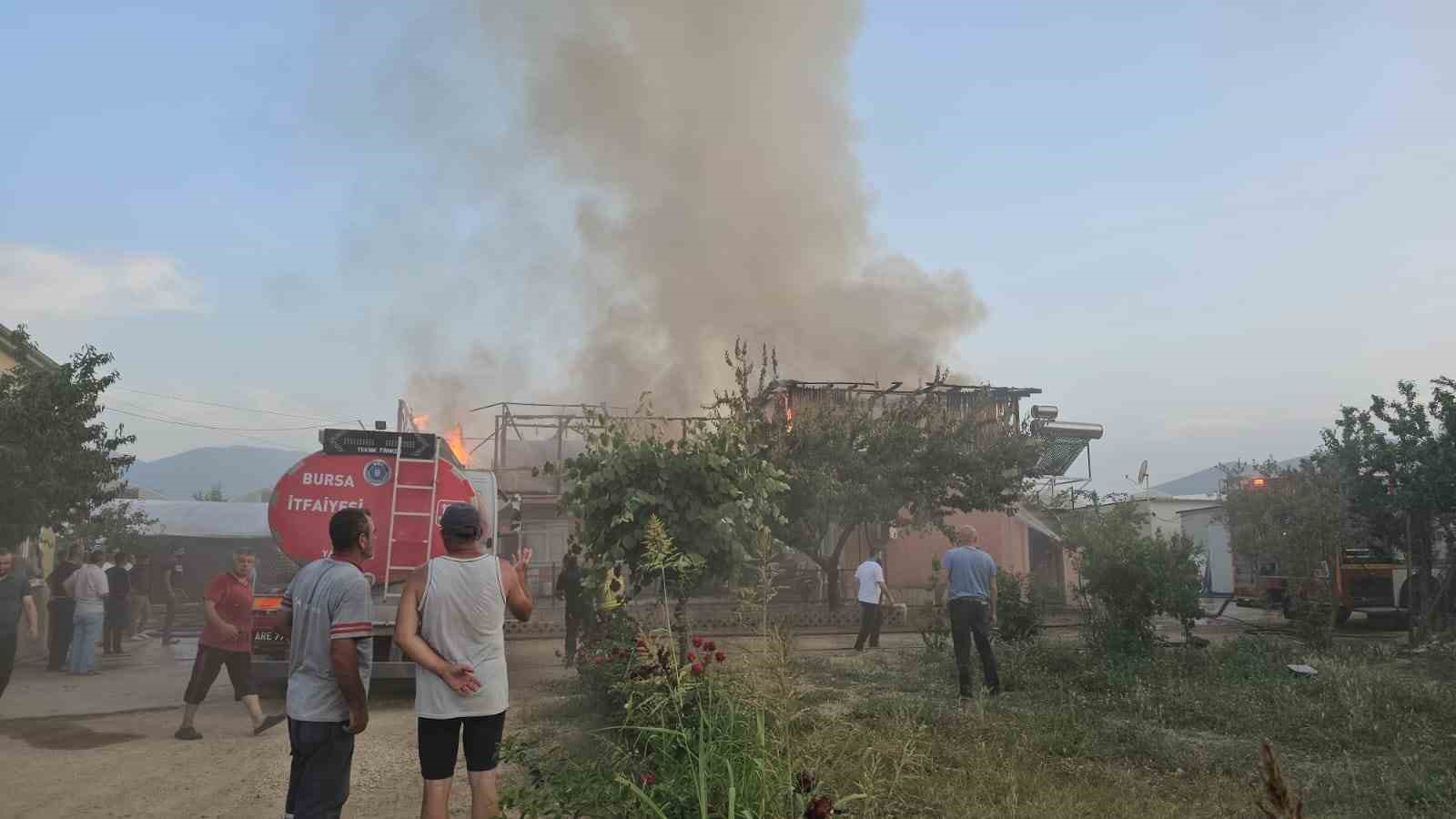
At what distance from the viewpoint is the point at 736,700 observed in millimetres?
Result: 3959

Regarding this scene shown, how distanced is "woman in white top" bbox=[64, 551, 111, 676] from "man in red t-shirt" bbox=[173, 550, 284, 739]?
18.4 ft

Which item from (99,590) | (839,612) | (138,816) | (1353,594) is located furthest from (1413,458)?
(99,590)

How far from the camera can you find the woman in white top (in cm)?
1245

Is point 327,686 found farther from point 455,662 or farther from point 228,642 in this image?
point 228,642

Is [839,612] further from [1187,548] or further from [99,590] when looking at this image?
[99,590]

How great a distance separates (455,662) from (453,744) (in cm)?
37

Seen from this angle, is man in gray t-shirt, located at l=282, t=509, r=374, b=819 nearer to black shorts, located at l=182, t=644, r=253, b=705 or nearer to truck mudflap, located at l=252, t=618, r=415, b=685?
black shorts, located at l=182, t=644, r=253, b=705

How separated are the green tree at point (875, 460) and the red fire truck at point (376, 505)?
7.54 m

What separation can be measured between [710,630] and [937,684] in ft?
24.7

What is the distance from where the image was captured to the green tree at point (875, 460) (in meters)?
17.6

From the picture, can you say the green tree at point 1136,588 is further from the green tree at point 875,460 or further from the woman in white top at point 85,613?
the woman in white top at point 85,613

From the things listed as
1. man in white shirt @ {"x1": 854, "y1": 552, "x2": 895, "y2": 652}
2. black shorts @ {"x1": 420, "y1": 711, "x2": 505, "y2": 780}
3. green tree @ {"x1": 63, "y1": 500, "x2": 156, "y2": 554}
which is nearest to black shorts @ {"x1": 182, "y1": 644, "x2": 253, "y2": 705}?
black shorts @ {"x1": 420, "y1": 711, "x2": 505, "y2": 780}

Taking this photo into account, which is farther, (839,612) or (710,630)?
(839,612)

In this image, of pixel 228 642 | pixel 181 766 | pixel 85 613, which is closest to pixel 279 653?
pixel 228 642
